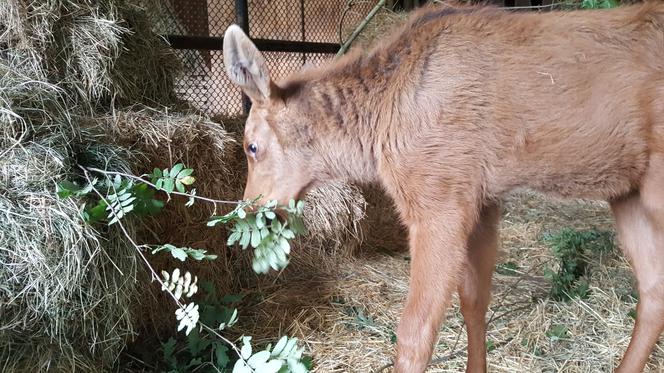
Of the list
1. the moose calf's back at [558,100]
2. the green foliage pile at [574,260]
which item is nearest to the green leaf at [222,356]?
the moose calf's back at [558,100]

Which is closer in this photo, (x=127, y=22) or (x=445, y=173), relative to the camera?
(x=445, y=173)

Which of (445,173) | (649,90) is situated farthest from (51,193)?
(649,90)

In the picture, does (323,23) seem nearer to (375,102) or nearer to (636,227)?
(375,102)

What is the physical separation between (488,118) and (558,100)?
0.32m

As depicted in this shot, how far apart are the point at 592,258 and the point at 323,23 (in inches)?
140

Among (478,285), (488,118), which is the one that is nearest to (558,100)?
(488,118)

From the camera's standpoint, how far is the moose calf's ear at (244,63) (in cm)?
282

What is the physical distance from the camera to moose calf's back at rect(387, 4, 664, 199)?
2637 mm

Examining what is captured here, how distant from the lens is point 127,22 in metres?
3.95

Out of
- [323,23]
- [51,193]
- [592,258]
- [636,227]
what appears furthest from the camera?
[323,23]

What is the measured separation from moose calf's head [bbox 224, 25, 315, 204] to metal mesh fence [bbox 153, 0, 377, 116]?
1.14 meters

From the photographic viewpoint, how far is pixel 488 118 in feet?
8.91

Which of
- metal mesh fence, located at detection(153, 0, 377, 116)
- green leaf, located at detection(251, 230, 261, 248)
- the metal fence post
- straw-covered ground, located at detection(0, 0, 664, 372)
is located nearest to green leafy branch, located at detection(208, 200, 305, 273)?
green leaf, located at detection(251, 230, 261, 248)

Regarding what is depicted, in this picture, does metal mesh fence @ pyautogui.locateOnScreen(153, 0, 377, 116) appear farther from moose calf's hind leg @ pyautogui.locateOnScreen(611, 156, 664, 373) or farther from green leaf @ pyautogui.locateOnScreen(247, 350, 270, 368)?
green leaf @ pyautogui.locateOnScreen(247, 350, 270, 368)
